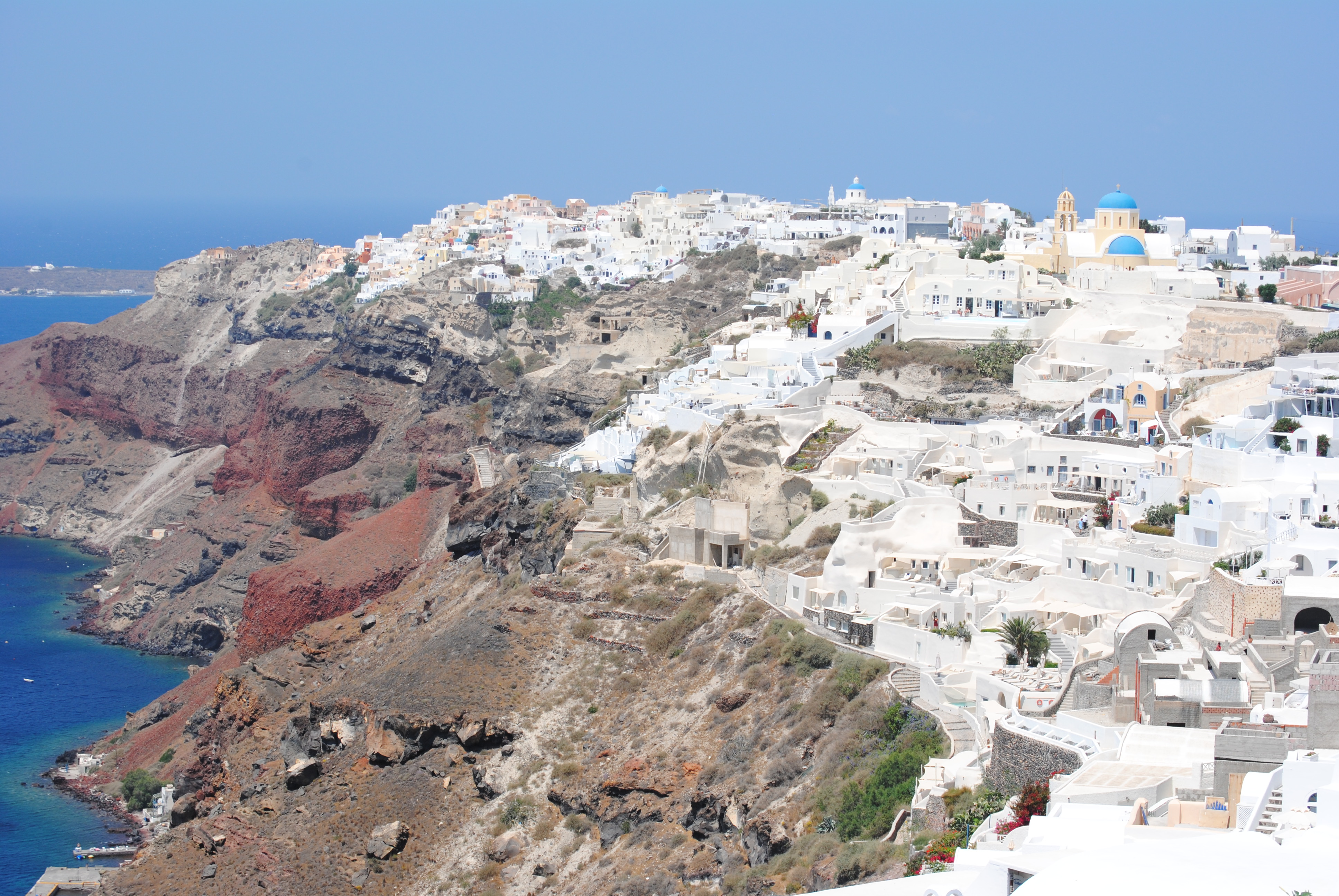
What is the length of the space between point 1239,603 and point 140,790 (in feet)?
112

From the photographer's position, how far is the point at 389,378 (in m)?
83.1

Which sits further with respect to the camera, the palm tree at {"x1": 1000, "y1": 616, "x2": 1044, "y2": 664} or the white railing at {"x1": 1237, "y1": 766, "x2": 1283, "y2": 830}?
the palm tree at {"x1": 1000, "y1": 616, "x2": 1044, "y2": 664}

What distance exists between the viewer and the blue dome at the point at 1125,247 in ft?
177

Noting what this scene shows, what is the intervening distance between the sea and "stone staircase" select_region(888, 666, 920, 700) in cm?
2452

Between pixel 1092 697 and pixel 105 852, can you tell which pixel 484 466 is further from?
pixel 1092 697

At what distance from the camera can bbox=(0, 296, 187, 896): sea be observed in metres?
45.7

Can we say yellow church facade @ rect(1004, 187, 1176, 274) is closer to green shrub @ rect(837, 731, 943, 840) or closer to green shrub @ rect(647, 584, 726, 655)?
green shrub @ rect(647, 584, 726, 655)

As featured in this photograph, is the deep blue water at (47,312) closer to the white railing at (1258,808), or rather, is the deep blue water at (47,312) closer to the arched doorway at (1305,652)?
the arched doorway at (1305,652)

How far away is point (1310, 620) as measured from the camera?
23906 millimetres

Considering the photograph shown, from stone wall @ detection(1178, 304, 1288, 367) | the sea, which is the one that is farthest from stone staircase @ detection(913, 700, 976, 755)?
the sea

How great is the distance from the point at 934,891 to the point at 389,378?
6907 centimetres

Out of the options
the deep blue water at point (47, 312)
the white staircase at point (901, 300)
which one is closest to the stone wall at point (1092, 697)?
the white staircase at point (901, 300)

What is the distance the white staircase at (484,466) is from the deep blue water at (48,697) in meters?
13.9

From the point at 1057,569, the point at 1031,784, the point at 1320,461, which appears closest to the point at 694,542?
the point at 1057,569
